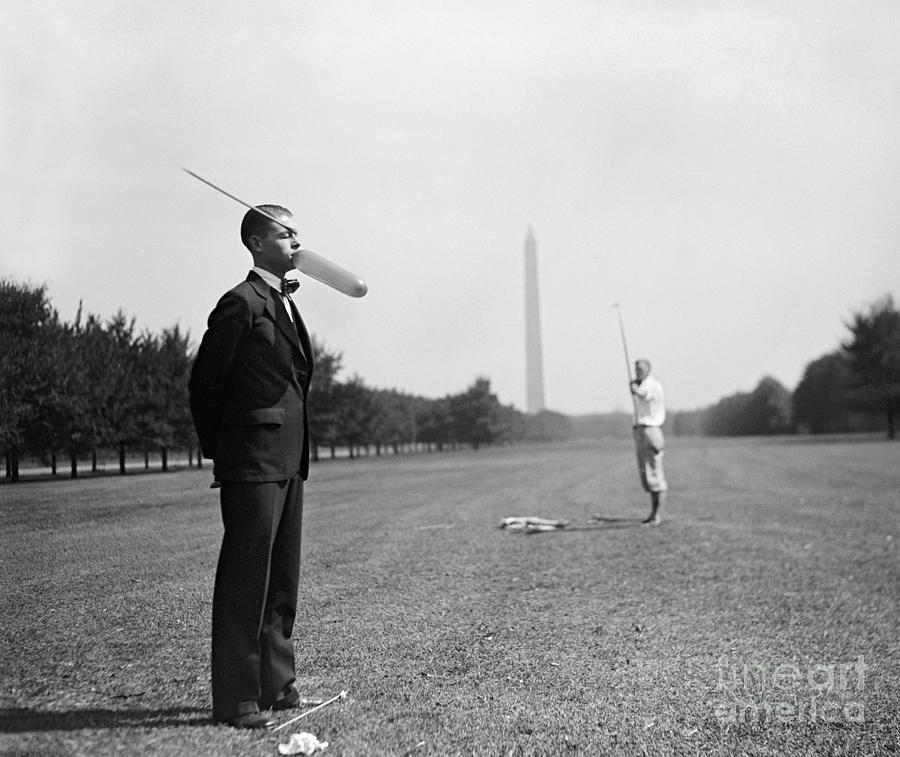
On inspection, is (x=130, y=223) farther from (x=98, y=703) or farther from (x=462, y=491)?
(x=462, y=491)

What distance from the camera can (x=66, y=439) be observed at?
4.65 meters

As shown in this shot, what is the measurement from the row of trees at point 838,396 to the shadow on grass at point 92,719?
225 feet

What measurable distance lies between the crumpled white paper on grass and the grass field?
0.09 m

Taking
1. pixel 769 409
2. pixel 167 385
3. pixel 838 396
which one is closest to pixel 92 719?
pixel 167 385

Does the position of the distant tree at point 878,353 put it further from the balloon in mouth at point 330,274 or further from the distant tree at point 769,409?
the balloon in mouth at point 330,274

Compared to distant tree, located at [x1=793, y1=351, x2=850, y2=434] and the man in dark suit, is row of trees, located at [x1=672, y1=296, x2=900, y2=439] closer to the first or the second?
distant tree, located at [x1=793, y1=351, x2=850, y2=434]

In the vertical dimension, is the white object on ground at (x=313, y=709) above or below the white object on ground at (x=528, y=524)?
above

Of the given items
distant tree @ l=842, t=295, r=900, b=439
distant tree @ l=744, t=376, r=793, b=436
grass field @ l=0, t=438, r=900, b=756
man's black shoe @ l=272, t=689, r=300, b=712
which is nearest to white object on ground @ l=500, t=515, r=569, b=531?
grass field @ l=0, t=438, r=900, b=756

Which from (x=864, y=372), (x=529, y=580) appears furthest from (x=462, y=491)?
(x=864, y=372)

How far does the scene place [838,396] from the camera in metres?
91.0

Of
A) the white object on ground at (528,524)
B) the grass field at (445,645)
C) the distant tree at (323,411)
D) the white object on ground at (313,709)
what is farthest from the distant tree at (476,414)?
the white object on ground at (313,709)

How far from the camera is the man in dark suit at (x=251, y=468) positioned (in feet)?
11.5

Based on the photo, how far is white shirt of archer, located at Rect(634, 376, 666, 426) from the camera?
11.8 meters

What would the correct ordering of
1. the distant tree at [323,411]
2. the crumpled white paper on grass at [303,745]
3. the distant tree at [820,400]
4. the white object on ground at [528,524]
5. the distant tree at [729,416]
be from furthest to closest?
the distant tree at [729,416], the distant tree at [820,400], the distant tree at [323,411], the white object on ground at [528,524], the crumpled white paper on grass at [303,745]
